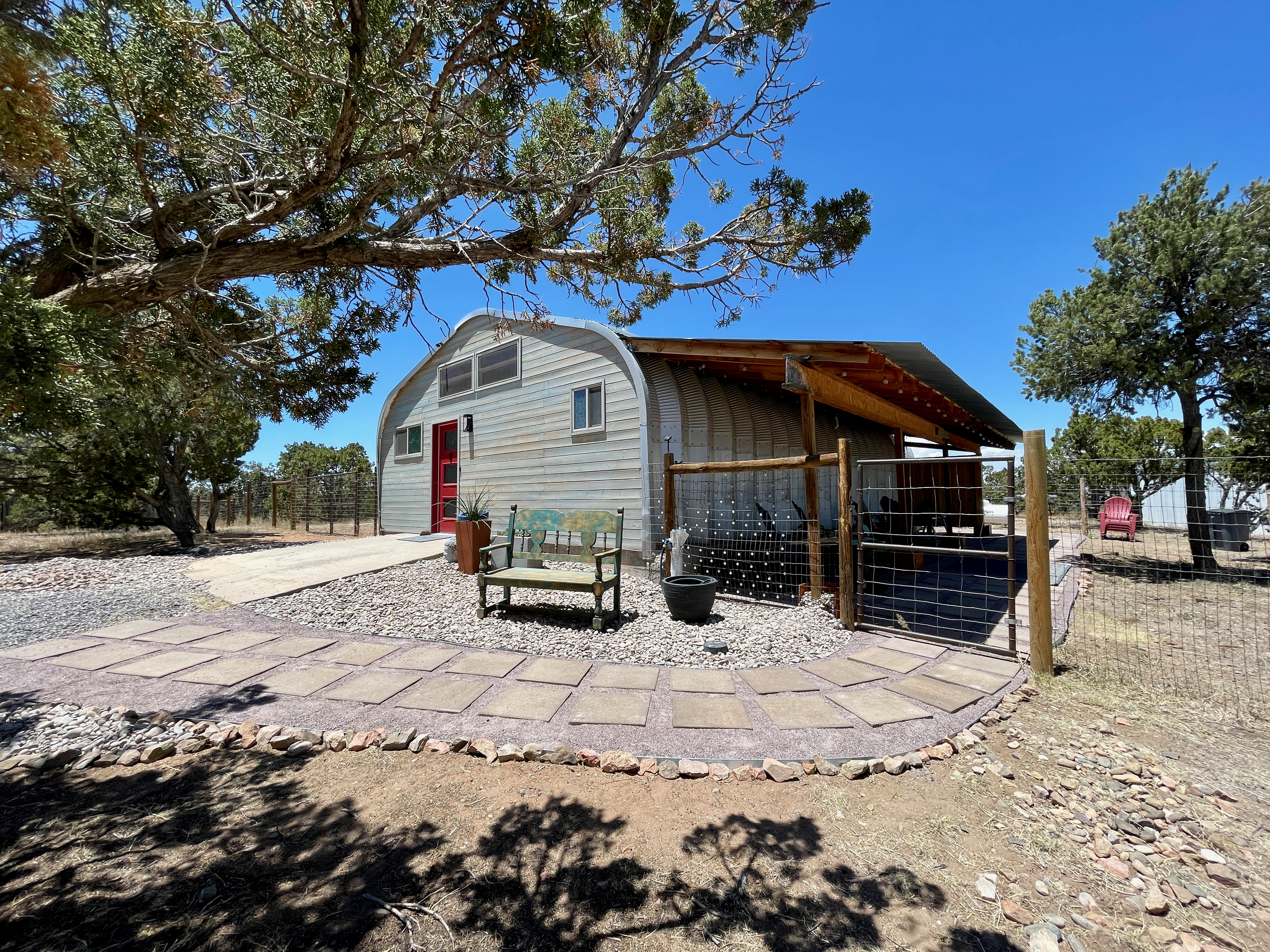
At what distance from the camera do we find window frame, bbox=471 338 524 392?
9281 millimetres

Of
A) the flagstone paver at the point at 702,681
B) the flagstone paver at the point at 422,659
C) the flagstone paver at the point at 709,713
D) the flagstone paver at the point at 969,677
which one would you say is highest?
the flagstone paver at the point at 422,659

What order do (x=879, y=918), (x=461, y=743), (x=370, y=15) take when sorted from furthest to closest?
1. (x=461, y=743)
2. (x=370, y=15)
3. (x=879, y=918)

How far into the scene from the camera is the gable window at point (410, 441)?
11.7 metres

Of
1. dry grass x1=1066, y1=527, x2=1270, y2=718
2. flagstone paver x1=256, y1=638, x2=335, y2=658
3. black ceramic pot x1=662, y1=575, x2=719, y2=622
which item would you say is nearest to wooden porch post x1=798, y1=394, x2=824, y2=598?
black ceramic pot x1=662, y1=575, x2=719, y2=622

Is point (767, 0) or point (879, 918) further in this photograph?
point (767, 0)

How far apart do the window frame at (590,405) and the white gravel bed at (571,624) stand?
94.9 inches

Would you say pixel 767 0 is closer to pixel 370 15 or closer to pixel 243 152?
pixel 370 15

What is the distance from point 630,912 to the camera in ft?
5.60

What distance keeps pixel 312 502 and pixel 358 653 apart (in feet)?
46.8

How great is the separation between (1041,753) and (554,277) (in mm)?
4497

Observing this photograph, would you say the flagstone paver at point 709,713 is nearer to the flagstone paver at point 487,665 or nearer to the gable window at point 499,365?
the flagstone paver at point 487,665

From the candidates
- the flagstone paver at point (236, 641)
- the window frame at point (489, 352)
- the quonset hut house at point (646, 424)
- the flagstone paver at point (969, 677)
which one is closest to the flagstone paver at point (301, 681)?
the flagstone paver at point (236, 641)

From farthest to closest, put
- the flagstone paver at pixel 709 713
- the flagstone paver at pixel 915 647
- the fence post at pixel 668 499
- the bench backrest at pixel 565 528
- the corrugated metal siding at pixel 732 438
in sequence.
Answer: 1. the corrugated metal siding at pixel 732 438
2. the fence post at pixel 668 499
3. the bench backrest at pixel 565 528
4. the flagstone paver at pixel 915 647
5. the flagstone paver at pixel 709 713

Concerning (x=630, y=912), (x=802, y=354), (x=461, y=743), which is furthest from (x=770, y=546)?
(x=630, y=912)
